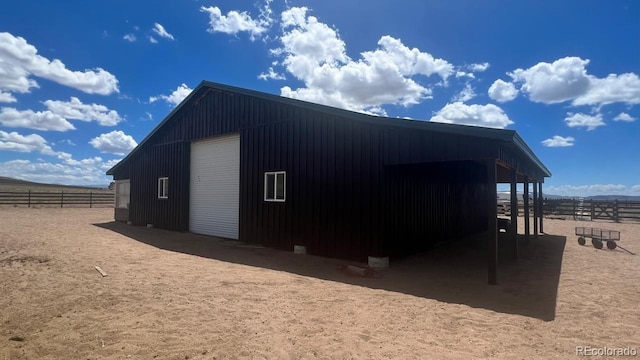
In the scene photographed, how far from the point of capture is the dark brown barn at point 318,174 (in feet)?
27.6

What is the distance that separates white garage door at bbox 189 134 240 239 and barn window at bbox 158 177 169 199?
2.11m

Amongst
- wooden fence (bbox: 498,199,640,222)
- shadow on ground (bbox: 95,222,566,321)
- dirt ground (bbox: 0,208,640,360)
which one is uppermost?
wooden fence (bbox: 498,199,640,222)

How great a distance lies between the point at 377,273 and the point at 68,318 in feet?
19.6

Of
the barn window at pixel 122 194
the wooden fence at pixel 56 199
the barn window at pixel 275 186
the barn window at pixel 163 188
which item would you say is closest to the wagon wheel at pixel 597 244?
the barn window at pixel 275 186

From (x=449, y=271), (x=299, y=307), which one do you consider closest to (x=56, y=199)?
(x=299, y=307)

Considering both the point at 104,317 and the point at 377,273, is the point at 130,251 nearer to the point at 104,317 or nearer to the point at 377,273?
the point at 104,317

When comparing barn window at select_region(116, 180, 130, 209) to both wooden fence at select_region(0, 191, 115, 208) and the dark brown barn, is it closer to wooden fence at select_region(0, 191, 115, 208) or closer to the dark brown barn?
the dark brown barn

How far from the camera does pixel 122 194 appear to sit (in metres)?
20.7

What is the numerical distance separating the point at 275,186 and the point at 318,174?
6.99ft

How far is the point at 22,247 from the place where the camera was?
33.0 feet

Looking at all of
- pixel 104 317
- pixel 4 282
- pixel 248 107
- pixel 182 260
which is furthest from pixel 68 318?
pixel 248 107

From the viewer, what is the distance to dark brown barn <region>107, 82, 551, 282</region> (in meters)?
8.40

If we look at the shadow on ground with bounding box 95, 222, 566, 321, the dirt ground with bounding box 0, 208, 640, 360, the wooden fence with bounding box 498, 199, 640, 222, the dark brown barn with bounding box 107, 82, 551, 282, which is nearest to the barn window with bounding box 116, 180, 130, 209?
the dark brown barn with bounding box 107, 82, 551, 282

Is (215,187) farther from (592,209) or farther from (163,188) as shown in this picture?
(592,209)
